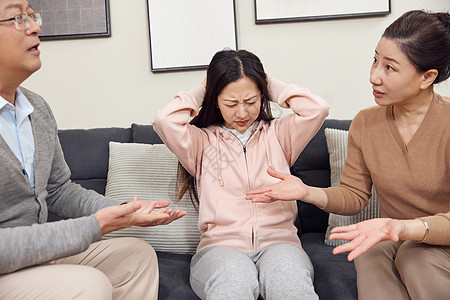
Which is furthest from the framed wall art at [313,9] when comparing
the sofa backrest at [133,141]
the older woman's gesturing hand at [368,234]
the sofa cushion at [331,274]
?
the older woman's gesturing hand at [368,234]

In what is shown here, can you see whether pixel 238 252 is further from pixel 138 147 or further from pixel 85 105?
pixel 85 105

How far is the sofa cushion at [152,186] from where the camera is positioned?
193cm

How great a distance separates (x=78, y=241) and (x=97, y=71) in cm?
146

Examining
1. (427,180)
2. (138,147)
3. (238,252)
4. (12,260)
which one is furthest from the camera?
(138,147)

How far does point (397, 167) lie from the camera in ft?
5.04

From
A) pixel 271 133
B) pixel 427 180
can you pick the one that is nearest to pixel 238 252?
pixel 271 133

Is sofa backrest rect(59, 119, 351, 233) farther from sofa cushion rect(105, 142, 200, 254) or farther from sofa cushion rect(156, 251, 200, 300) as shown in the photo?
sofa cushion rect(156, 251, 200, 300)

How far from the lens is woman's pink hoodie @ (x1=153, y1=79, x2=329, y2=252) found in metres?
1.69

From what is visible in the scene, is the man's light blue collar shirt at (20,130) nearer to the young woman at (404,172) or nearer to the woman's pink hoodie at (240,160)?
the woman's pink hoodie at (240,160)

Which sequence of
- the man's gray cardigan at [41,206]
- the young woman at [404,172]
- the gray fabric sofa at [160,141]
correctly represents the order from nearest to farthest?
the man's gray cardigan at [41,206], the young woman at [404,172], the gray fabric sofa at [160,141]

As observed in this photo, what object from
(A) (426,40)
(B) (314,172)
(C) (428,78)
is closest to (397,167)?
(C) (428,78)

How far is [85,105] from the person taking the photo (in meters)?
2.52

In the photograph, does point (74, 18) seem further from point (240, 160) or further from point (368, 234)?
point (368, 234)

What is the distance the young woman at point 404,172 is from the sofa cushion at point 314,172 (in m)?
0.43
